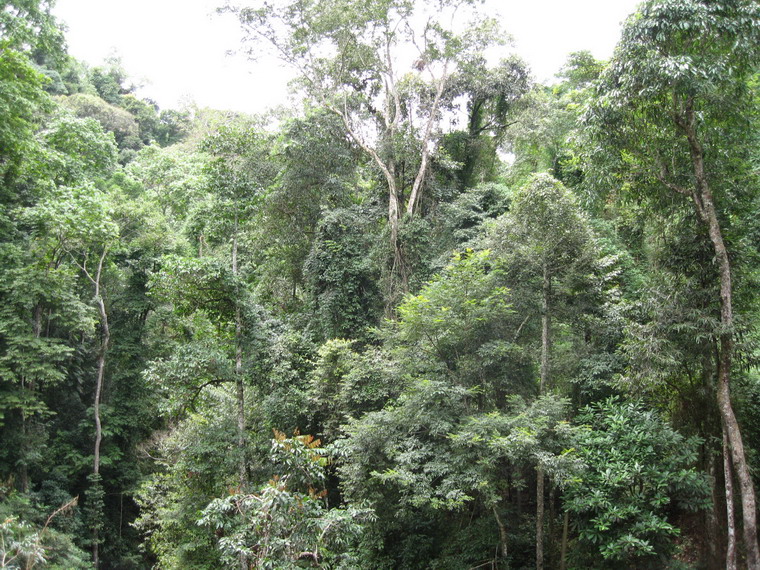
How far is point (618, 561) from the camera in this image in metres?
7.52

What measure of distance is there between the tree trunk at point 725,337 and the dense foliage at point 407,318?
0.04 metres

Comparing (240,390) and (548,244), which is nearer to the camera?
(548,244)

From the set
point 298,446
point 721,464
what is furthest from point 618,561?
point 298,446

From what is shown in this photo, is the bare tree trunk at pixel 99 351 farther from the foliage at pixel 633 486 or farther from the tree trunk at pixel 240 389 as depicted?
the foliage at pixel 633 486

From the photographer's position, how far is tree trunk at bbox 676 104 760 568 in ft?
20.9

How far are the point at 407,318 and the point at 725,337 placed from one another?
4680 millimetres

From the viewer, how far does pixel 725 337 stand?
692cm

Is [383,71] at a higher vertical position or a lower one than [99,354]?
higher

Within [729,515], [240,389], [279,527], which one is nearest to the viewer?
[279,527]

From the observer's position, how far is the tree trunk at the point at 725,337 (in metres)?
6.37

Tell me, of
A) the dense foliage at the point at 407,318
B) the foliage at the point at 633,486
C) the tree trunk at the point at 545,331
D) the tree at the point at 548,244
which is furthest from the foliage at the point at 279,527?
the tree at the point at 548,244

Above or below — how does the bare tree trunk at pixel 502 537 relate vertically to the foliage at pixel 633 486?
below

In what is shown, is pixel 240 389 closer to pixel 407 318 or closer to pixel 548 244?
pixel 407 318

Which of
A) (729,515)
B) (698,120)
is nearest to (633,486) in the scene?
(729,515)
